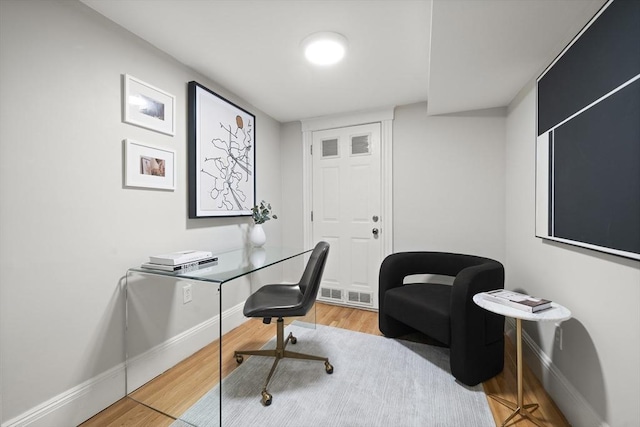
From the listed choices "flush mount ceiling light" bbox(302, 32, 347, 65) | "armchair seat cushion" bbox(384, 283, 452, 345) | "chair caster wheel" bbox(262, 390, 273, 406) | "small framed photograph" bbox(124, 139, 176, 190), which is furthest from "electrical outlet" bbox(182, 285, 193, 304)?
"flush mount ceiling light" bbox(302, 32, 347, 65)

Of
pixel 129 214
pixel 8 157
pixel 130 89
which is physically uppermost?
pixel 130 89

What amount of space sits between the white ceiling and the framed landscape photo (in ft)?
0.86

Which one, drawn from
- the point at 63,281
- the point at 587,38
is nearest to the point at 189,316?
the point at 63,281

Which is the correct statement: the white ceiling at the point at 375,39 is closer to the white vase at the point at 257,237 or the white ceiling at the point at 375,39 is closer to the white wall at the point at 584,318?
the white wall at the point at 584,318

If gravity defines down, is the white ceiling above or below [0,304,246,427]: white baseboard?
above

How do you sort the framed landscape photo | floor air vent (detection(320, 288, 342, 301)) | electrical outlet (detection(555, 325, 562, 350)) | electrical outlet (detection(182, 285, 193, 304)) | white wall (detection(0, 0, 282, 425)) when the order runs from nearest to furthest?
white wall (detection(0, 0, 282, 425)) → electrical outlet (detection(555, 325, 562, 350)) → electrical outlet (detection(182, 285, 193, 304)) → the framed landscape photo → floor air vent (detection(320, 288, 342, 301))

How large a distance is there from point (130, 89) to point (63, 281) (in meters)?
1.19

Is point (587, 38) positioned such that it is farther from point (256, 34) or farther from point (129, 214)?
point (129, 214)

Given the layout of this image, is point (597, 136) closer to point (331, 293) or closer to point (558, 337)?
point (558, 337)

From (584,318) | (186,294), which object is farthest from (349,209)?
(584,318)

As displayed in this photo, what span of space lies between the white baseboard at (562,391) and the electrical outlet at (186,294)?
2.40 metres

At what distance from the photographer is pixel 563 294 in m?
1.53

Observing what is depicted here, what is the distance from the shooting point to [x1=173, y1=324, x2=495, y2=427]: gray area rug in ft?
4.71

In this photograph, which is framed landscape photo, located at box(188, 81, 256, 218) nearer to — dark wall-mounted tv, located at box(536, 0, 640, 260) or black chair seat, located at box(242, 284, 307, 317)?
black chair seat, located at box(242, 284, 307, 317)
